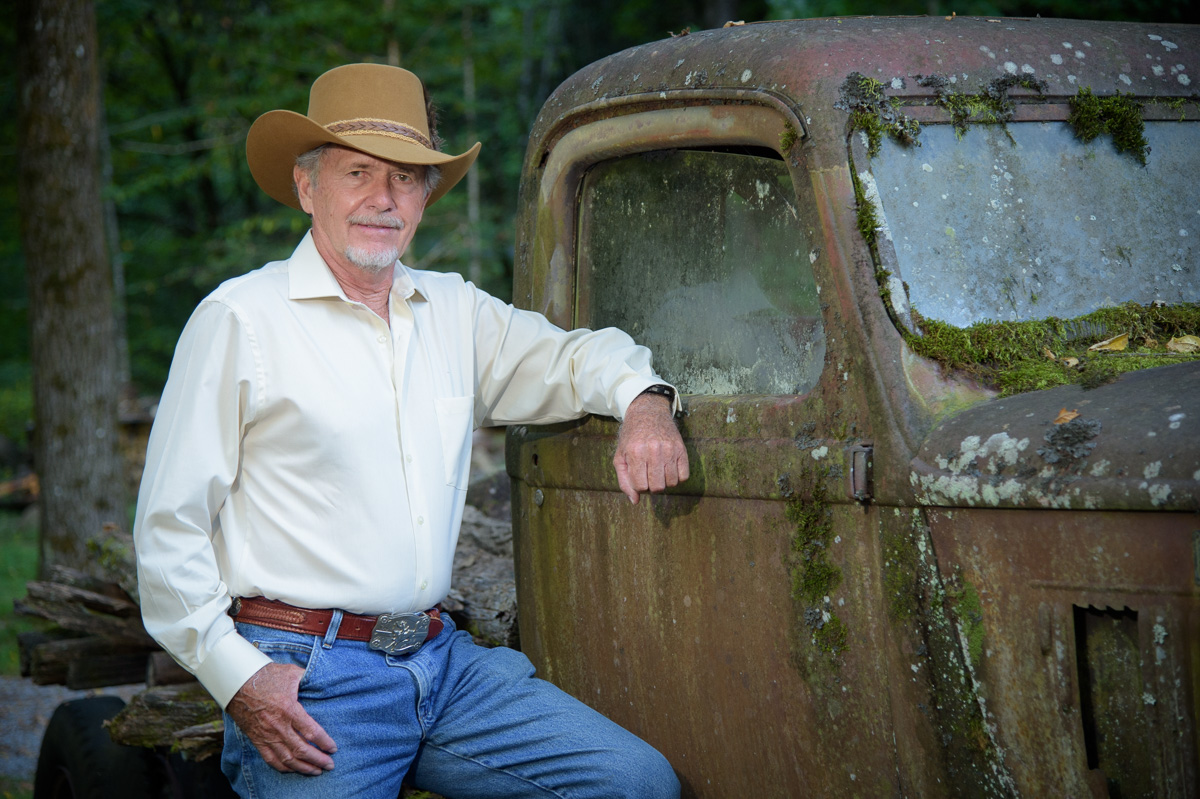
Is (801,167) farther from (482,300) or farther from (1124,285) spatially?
(482,300)

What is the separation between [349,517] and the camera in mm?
2479

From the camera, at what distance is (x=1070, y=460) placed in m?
1.77

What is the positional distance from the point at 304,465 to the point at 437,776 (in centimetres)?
81

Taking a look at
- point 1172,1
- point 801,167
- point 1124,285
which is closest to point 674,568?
point 801,167

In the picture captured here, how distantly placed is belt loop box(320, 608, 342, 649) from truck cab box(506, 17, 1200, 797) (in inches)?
24.4

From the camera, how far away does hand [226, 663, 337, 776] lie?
91.1 inches

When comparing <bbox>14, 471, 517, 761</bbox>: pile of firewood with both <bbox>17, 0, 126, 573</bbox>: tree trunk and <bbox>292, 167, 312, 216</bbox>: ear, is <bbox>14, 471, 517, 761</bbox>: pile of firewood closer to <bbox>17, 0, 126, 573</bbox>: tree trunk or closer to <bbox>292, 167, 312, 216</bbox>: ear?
<bbox>292, 167, 312, 216</bbox>: ear

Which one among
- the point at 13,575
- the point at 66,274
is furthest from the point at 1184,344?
the point at 13,575

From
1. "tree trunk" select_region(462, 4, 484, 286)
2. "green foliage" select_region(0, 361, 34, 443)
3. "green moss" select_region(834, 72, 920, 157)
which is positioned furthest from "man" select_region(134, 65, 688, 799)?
"green foliage" select_region(0, 361, 34, 443)

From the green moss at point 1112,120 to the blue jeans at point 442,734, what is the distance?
1.65m

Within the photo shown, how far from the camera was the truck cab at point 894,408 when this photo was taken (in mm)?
1792

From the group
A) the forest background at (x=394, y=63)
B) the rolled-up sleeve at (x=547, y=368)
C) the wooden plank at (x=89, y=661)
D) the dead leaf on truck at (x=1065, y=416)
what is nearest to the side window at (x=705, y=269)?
the rolled-up sleeve at (x=547, y=368)

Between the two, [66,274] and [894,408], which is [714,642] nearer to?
[894,408]

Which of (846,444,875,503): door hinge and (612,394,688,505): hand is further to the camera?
(612,394,688,505): hand
